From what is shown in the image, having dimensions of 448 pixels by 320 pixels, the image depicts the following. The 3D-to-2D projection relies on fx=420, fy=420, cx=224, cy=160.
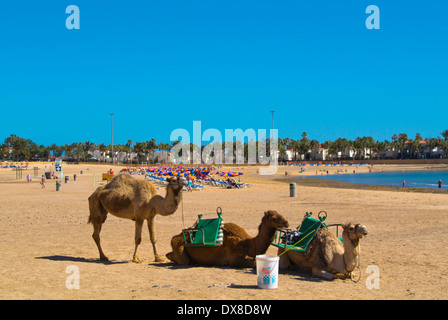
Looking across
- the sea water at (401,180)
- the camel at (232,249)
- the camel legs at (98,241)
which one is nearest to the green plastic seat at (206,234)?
the camel at (232,249)

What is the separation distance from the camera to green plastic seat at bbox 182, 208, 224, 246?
29.1ft

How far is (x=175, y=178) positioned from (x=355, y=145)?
183m

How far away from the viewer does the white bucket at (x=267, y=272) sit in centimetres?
706

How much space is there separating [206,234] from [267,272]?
228 cm

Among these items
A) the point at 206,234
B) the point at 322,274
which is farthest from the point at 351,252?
the point at 206,234

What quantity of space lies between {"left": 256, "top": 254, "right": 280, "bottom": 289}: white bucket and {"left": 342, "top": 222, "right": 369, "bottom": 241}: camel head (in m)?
1.48

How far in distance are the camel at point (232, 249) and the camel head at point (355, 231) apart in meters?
1.48

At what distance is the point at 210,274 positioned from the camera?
8.33m

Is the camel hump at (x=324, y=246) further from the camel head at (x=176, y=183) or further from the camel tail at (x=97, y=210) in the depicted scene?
the camel tail at (x=97, y=210)

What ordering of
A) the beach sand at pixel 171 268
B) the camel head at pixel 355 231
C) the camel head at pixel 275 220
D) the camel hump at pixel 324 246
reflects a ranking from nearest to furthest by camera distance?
the beach sand at pixel 171 268 < the camel head at pixel 355 231 < the camel hump at pixel 324 246 < the camel head at pixel 275 220

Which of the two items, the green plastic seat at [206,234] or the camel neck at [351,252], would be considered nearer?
the camel neck at [351,252]

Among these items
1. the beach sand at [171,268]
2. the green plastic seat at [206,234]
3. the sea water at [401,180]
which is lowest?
the sea water at [401,180]

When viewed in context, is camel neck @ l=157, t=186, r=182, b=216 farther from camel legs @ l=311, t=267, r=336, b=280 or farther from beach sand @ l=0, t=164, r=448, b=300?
camel legs @ l=311, t=267, r=336, b=280
